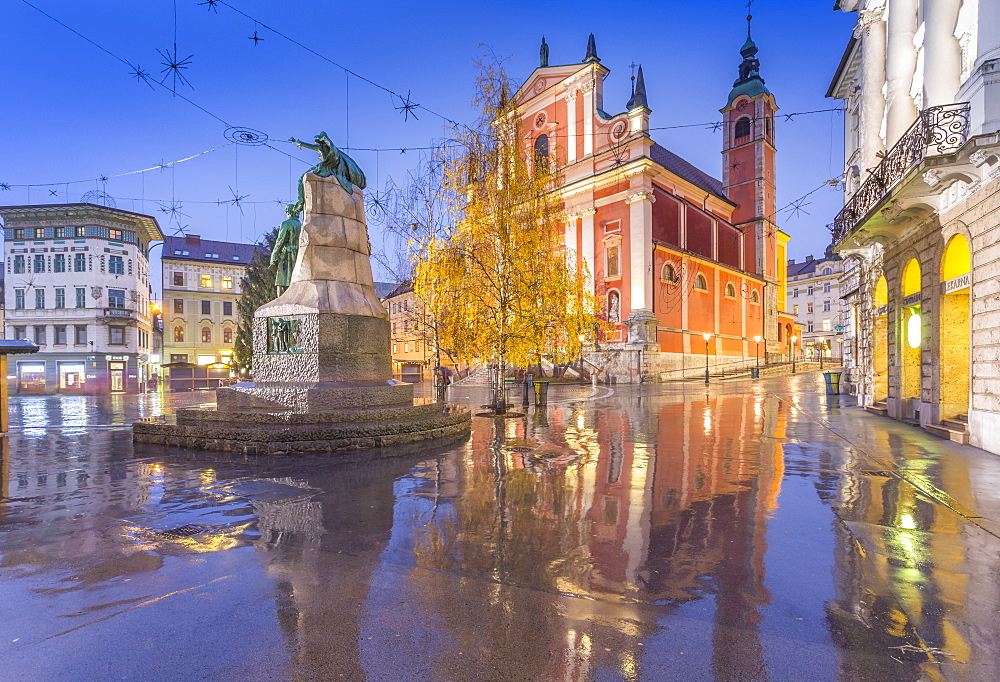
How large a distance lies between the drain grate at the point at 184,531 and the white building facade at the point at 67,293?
154ft

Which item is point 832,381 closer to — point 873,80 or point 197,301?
point 873,80

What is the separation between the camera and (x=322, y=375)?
9094 millimetres

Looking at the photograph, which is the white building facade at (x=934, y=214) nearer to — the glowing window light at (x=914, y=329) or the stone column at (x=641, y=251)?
the glowing window light at (x=914, y=329)

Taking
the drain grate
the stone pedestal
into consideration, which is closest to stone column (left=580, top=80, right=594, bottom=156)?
the stone pedestal

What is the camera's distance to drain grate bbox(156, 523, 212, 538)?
424cm

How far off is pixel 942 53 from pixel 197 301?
63.7 metres

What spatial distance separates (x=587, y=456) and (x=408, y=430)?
3.12m

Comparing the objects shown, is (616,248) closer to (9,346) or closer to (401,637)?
(9,346)

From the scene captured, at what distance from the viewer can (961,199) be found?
9633 mm

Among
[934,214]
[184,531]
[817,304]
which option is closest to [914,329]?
[934,214]

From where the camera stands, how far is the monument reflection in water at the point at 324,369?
832 centimetres

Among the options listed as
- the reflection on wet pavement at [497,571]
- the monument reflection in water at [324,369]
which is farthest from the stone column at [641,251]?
the reflection on wet pavement at [497,571]

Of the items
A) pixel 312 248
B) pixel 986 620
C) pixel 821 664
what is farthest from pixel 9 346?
pixel 986 620

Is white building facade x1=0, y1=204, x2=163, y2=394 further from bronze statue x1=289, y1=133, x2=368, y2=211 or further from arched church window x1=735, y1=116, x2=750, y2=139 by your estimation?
arched church window x1=735, y1=116, x2=750, y2=139
